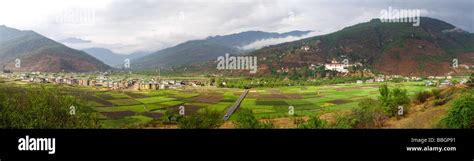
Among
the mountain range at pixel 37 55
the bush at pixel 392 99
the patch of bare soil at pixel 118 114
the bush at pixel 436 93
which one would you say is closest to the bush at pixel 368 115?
the bush at pixel 392 99

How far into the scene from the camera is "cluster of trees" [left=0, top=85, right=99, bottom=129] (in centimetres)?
821

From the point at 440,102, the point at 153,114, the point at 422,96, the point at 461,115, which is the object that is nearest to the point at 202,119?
the point at 153,114

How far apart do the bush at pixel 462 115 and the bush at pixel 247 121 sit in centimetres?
424

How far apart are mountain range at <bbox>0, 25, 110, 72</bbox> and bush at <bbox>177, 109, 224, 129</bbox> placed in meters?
3.89

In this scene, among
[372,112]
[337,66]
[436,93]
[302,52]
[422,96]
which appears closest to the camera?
[372,112]

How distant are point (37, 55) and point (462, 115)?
38.1ft

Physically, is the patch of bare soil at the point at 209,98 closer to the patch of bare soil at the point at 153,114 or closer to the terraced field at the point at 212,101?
the terraced field at the point at 212,101

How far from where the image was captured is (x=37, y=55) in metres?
10.0

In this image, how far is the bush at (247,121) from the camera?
8.18 metres

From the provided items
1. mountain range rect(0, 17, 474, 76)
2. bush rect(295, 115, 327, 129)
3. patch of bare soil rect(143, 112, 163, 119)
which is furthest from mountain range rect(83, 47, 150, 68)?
bush rect(295, 115, 327, 129)

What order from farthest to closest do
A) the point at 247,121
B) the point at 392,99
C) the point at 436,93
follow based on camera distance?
the point at 436,93 < the point at 392,99 < the point at 247,121

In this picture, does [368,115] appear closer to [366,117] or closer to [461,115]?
[366,117]
